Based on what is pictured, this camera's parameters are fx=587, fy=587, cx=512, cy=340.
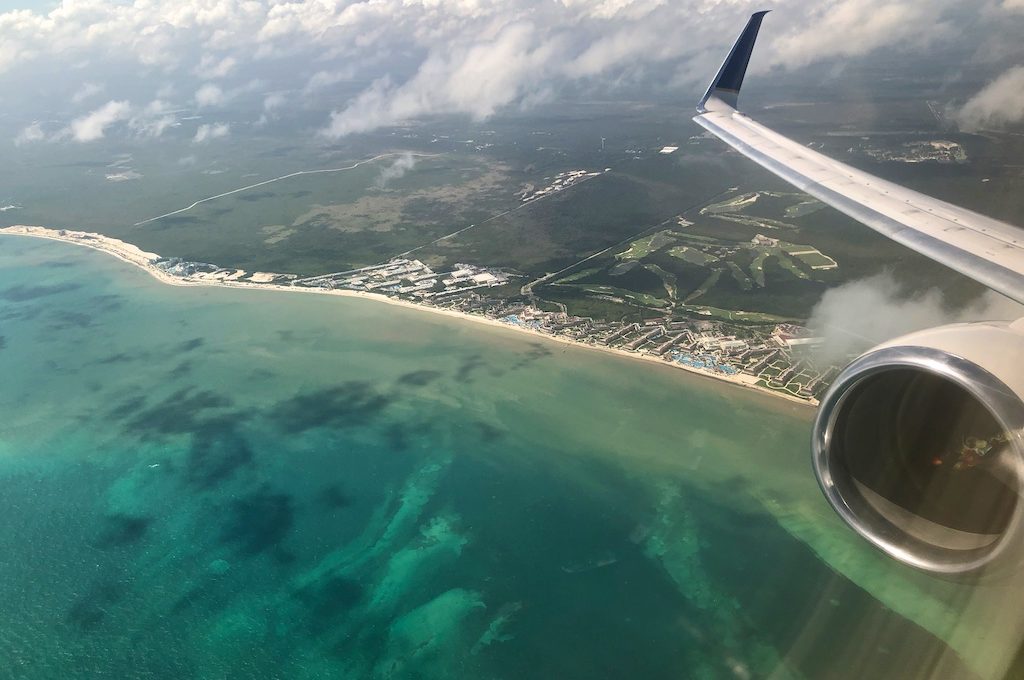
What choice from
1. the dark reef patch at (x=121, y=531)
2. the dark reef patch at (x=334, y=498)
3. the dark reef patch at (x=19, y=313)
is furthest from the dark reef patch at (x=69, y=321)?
the dark reef patch at (x=334, y=498)

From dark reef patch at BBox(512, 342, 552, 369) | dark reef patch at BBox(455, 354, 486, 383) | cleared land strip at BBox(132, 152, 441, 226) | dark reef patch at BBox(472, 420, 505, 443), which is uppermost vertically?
cleared land strip at BBox(132, 152, 441, 226)

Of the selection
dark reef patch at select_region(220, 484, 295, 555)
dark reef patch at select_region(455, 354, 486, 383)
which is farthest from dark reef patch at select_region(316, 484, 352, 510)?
dark reef patch at select_region(455, 354, 486, 383)

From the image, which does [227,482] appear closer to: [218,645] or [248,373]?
[218,645]

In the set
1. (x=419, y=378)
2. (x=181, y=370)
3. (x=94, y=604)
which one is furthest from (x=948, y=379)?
(x=181, y=370)

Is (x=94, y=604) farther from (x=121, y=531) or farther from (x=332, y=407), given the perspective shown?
(x=332, y=407)

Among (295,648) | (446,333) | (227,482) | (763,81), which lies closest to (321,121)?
(763,81)

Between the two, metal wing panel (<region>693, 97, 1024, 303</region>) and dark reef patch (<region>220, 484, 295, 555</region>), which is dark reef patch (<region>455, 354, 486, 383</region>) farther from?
metal wing panel (<region>693, 97, 1024, 303</region>)
